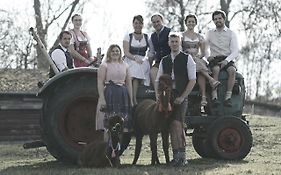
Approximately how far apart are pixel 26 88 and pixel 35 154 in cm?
725

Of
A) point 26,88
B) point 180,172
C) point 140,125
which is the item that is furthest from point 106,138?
point 26,88

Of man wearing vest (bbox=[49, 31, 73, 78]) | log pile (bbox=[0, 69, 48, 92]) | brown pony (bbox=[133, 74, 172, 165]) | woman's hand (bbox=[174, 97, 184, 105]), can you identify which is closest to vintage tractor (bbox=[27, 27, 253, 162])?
man wearing vest (bbox=[49, 31, 73, 78])

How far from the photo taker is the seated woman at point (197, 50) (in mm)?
10203

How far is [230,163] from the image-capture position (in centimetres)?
977

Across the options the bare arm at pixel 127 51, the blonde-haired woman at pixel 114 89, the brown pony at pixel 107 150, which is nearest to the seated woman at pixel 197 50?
the bare arm at pixel 127 51

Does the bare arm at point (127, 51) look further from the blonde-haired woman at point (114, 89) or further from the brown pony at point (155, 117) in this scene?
the brown pony at point (155, 117)

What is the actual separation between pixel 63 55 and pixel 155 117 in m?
2.06

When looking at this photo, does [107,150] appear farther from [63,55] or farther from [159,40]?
[159,40]

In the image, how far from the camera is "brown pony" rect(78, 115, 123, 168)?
28.8 feet

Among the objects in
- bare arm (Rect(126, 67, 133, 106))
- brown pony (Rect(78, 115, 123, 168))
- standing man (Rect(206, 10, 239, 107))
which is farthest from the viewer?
standing man (Rect(206, 10, 239, 107))

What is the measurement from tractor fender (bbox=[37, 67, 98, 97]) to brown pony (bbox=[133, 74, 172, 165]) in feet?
3.05

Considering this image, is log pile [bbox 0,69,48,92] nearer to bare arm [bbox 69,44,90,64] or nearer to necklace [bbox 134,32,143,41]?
bare arm [bbox 69,44,90,64]

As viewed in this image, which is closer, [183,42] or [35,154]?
[183,42]

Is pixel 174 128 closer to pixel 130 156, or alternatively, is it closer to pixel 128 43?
pixel 128 43
